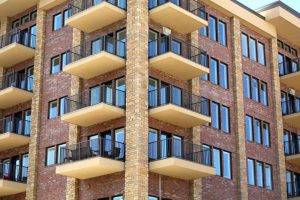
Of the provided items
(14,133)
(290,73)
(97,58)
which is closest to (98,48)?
(97,58)

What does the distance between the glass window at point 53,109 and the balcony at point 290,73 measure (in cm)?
1515

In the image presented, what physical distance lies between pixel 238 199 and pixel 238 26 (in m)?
10.7

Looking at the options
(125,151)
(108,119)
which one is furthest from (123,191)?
(108,119)

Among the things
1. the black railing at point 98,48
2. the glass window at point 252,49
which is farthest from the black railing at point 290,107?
the black railing at point 98,48

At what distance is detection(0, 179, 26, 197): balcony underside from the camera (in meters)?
31.1

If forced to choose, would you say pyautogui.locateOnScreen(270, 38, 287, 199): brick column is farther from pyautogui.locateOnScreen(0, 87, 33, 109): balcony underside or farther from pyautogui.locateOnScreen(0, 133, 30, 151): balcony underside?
pyautogui.locateOnScreen(0, 87, 33, 109): balcony underside

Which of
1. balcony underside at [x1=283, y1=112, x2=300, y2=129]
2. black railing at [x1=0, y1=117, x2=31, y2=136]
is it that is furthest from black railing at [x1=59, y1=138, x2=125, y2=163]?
balcony underside at [x1=283, y1=112, x2=300, y2=129]


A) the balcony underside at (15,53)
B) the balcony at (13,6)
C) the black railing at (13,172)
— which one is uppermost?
the balcony at (13,6)

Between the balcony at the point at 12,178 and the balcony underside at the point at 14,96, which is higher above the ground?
the balcony underside at the point at 14,96

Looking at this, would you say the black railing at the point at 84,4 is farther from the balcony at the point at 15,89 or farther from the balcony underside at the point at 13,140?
the balcony underside at the point at 13,140

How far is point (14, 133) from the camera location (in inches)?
1297

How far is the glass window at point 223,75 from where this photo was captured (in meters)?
33.6

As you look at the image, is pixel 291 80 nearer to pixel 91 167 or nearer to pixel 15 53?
pixel 91 167

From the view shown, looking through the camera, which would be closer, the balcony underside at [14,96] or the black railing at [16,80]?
the balcony underside at [14,96]
